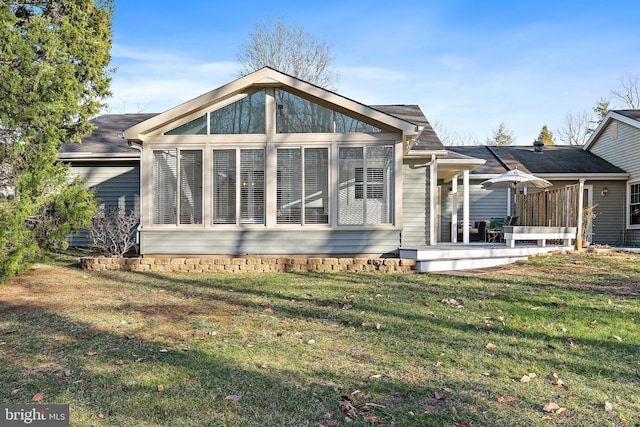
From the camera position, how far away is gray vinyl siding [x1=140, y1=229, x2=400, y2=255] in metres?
9.37

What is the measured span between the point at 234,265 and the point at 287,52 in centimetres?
2005

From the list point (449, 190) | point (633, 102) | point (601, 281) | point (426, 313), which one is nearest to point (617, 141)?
point (449, 190)

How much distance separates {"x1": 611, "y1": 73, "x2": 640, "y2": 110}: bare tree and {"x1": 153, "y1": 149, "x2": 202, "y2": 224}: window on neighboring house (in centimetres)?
3462

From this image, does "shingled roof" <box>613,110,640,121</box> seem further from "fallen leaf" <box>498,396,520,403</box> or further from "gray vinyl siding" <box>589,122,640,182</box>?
"fallen leaf" <box>498,396,520,403</box>

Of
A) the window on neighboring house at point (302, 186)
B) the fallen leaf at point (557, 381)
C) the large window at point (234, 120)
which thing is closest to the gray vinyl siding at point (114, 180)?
the large window at point (234, 120)

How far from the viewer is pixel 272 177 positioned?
9336mm

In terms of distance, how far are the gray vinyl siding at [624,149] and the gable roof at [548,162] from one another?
0.68ft

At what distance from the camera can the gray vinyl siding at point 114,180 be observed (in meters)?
12.4

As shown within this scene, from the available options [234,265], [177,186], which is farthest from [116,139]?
[234,265]

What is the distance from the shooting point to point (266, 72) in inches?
363

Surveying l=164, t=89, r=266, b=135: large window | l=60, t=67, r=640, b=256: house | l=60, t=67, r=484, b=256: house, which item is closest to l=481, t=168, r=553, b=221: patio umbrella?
Answer: l=60, t=67, r=640, b=256: house

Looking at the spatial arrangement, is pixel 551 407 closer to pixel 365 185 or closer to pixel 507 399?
pixel 507 399

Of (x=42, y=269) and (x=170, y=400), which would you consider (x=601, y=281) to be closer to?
(x=170, y=400)

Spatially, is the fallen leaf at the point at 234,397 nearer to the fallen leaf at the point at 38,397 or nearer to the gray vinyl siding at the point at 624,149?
the fallen leaf at the point at 38,397
